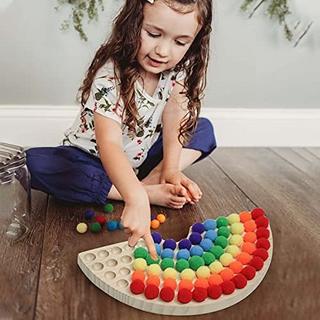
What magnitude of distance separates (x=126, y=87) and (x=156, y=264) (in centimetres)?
33

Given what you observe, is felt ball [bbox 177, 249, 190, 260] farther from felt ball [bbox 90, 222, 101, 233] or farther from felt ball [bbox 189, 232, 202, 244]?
felt ball [bbox 90, 222, 101, 233]

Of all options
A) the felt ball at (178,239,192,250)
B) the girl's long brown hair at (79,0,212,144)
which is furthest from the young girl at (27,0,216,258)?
the felt ball at (178,239,192,250)

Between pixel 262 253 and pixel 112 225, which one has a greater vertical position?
pixel 262 253

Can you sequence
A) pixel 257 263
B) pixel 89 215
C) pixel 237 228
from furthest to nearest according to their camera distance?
pixel 89 215 < pixel 237 228 < pixel 257 263

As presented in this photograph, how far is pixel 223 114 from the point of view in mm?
1589

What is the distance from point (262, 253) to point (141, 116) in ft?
1.17

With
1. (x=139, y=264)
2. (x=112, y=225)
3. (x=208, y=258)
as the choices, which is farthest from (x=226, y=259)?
(x=112, y=225)

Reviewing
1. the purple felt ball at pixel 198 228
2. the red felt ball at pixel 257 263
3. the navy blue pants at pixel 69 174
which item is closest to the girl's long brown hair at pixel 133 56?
the navy blue pants at pixel 69 174

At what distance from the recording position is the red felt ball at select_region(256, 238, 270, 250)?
0.87 meters

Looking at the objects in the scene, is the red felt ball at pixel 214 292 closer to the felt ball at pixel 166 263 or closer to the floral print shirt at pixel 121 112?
the felt ball at pixel 166 263

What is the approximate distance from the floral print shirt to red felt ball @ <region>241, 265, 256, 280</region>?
32 cm

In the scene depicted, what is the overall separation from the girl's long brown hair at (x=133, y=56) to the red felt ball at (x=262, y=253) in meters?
0.32

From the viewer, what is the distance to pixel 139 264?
77cm

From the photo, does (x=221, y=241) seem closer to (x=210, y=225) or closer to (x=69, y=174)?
(x=210, y=225)
